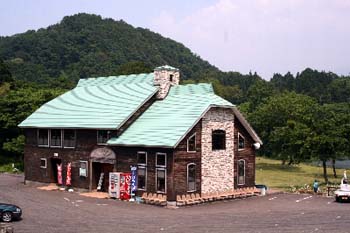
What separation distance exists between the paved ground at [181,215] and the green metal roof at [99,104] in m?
5.95

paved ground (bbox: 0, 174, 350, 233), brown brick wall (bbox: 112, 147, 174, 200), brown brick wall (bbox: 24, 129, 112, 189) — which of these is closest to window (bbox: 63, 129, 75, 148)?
brown brick wall (bbox: 24, 129, 112, 189)

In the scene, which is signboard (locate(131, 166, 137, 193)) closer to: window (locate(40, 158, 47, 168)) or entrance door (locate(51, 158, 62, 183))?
entrance door (locate(51, 158, 62, 183))

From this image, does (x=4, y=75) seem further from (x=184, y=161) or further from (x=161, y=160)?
(x=184, y=161)

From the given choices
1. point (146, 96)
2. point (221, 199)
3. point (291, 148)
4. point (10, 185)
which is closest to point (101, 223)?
point (221, 199)

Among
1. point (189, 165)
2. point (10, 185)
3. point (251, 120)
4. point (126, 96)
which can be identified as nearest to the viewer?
point (189, 165)

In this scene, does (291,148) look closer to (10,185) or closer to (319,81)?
(10,185)

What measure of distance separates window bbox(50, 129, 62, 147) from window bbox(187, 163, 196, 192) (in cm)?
1275

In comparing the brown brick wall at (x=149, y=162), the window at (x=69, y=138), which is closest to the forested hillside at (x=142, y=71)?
the window at (x=69, y=138)

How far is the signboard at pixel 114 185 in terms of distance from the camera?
35094mm

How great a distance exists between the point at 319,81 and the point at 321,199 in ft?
506

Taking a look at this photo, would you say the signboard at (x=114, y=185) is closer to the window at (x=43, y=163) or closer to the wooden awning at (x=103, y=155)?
the wooden awning at (x=103, y=155)

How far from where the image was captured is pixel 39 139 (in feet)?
142

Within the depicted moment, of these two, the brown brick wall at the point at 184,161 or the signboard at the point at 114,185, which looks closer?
the brown brick wall at the point at 184,161

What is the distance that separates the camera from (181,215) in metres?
29.0
